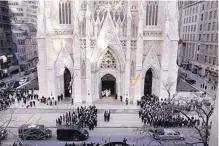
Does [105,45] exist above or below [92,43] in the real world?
below

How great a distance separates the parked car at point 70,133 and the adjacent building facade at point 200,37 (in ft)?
92.4

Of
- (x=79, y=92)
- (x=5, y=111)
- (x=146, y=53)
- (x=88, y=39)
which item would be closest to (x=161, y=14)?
(x=146, y=53)

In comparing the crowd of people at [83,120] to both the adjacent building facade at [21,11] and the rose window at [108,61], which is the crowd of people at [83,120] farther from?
the adjacent building facade at [21,11]

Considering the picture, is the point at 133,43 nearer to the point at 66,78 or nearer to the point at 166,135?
the point at 66,78

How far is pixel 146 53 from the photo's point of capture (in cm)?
2883

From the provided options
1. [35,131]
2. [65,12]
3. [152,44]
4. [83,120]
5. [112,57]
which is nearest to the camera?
[35,131]

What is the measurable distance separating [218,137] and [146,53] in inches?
1032

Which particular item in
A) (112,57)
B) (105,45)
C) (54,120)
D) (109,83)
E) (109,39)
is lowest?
(54,120)

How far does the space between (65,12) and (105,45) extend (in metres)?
7.74

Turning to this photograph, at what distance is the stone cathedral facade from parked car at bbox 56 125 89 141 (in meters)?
9.55

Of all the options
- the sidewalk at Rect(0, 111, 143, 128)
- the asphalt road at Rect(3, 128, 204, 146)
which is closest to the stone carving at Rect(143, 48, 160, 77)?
the sidewalk at Rect(0, 111, 143, 128)

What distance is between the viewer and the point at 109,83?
30.4 m

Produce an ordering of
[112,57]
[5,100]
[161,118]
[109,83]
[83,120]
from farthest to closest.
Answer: [109,83], [112,57], [5,100], [83,120], [161,118]

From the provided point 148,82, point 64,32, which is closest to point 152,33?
point 148,82
